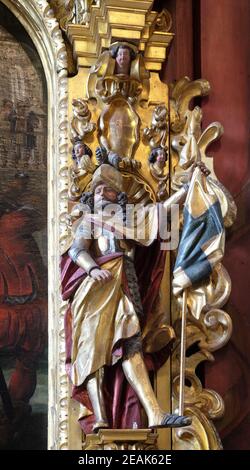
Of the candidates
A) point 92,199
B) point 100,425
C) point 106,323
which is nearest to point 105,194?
point 92,199

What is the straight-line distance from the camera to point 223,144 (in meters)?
7.01

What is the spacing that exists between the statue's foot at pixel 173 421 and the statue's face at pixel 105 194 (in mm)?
1051

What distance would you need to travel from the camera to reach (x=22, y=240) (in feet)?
22.6

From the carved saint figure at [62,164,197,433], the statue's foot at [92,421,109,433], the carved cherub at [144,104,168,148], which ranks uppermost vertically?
the carved cherub at [144,104,168,148]

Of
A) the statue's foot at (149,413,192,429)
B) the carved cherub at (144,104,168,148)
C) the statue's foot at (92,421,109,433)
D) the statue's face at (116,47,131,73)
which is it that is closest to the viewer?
the statue's foot at (149,413,192,429)

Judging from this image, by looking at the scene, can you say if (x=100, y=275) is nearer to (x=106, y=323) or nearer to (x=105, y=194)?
(x=106, y=323)

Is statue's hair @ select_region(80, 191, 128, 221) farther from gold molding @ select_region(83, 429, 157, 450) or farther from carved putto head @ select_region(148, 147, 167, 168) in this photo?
gold molding @ select_region(83, 429, 157, 450)

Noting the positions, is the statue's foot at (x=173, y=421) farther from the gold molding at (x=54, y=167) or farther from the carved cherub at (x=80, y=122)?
the carved cherub at (x=80, y=122)

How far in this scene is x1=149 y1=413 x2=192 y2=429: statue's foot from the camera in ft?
20.2

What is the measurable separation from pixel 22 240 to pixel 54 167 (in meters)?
0.39

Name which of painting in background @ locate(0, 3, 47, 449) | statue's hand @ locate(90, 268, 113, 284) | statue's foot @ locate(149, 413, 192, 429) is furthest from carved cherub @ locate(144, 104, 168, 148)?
statue's foot @ locate(149, 413, 192, 429)

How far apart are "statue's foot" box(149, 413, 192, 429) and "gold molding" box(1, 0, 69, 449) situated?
1.75ft

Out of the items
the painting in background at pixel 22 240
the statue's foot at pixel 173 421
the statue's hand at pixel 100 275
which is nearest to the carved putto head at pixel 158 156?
the painting in background at pixel 22 240

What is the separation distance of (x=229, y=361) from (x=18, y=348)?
100cm
